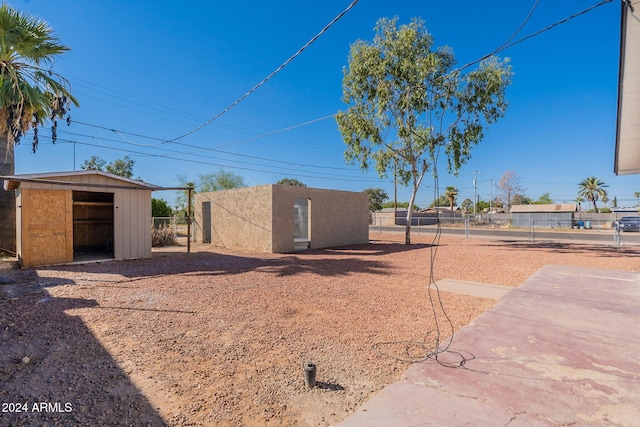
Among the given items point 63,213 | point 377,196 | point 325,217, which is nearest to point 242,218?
point 325,217

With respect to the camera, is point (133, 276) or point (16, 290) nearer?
point (16, 290)

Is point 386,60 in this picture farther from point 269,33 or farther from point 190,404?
point 190,404

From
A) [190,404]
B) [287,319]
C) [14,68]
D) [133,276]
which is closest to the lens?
[190,404]

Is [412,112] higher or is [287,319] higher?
[412,112]

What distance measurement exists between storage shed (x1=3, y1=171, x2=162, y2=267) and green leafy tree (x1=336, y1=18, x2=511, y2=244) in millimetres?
8744

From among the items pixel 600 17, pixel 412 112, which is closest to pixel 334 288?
pixel 600 17

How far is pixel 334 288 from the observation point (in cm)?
601

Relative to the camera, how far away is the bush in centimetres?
1401

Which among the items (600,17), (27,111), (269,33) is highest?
(269,33)

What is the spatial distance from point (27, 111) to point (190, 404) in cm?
1013

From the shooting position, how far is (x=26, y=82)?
312 inches

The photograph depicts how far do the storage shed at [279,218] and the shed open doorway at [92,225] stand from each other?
4.29 meters

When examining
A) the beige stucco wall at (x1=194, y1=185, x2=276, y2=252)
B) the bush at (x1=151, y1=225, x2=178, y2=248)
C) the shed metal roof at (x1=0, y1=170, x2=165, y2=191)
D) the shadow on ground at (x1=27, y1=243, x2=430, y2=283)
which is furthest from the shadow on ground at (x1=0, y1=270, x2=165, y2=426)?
the bush at (x1=151, y1=225, x2=178, y2=248)

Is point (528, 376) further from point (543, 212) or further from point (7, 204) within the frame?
point (543, 212)
